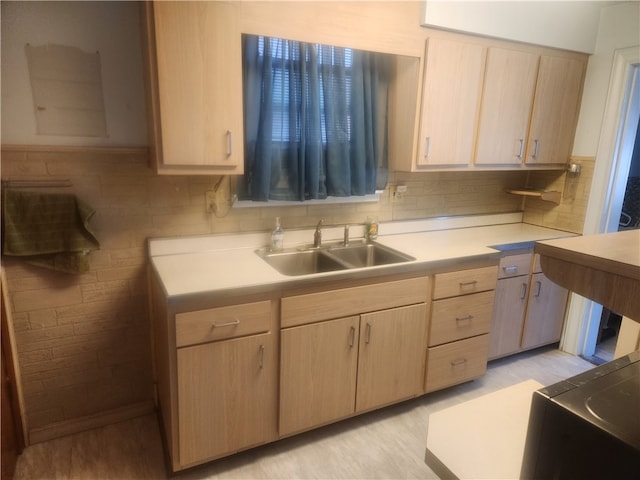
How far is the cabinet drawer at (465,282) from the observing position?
2219mm

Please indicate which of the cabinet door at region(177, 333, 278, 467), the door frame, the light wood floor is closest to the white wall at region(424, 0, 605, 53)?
the door frame

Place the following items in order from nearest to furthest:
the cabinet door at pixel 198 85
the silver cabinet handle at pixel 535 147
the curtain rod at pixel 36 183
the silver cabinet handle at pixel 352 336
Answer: the cabinet door at pixel 198 85, the curtain rod at pixel 36 183, the silver cabinet handle at pixel 352 336, the silver cabinet handle at pixel 535 147

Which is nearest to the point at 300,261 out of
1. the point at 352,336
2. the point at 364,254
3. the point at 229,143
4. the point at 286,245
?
the point at 286,245

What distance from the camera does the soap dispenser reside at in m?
2.28

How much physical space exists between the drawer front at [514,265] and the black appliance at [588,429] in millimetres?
1933

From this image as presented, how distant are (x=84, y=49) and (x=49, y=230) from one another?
2.65 ft

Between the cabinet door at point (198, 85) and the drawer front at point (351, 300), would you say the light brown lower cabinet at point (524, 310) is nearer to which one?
the drawer front at point (351, 300)

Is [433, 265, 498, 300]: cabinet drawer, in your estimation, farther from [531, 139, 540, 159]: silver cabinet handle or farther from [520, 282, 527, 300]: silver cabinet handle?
[531, 139, 540, 159]: silver cabinet handle

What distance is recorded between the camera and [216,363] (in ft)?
5.66

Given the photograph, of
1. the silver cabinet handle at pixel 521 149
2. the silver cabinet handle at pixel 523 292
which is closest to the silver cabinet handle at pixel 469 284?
the silver cabinet handle at pixel 523 292

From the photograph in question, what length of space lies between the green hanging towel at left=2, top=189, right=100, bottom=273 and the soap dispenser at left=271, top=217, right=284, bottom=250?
0.86 meters

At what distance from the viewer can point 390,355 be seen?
215 centimetres

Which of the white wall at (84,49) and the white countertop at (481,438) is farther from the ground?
the white wall at (84,49)

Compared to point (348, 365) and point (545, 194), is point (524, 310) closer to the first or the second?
point (545, 194)
